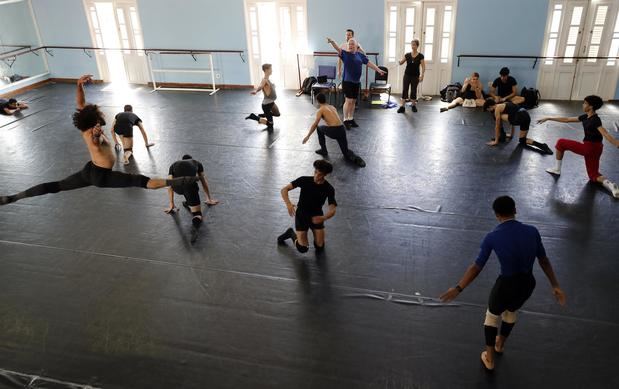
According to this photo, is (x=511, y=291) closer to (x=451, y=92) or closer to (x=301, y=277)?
(x=301, y=277)

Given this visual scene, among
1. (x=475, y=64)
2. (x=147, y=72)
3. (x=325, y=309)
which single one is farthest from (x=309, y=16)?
(x=325, y=309)

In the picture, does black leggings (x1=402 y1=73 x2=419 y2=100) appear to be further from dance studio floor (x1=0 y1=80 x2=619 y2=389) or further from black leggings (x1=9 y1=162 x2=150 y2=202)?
black leggings (x1=9 y1=162 x2=150 y2=202)

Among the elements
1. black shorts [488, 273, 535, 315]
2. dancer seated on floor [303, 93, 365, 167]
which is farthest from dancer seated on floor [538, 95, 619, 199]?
black shorts [488, 273, 535, 315]

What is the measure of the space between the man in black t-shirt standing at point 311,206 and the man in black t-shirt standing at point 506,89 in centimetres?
670

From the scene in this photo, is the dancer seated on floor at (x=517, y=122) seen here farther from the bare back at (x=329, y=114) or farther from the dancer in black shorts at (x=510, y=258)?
the dancer in black shorts at (x=510, y=258)

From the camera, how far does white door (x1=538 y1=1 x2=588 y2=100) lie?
35.1ft

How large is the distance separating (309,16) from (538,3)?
512 cm

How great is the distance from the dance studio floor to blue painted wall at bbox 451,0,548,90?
276cm

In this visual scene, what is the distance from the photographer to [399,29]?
11664 millimetres

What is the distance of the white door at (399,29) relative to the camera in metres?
11.5

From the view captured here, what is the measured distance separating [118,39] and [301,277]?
1105cm

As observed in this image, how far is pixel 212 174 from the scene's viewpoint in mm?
8148

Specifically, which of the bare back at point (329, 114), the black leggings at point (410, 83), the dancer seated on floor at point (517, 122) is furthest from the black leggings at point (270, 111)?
the dancer seated on floor at point (517, 122)

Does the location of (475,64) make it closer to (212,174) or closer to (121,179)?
(212,174)
